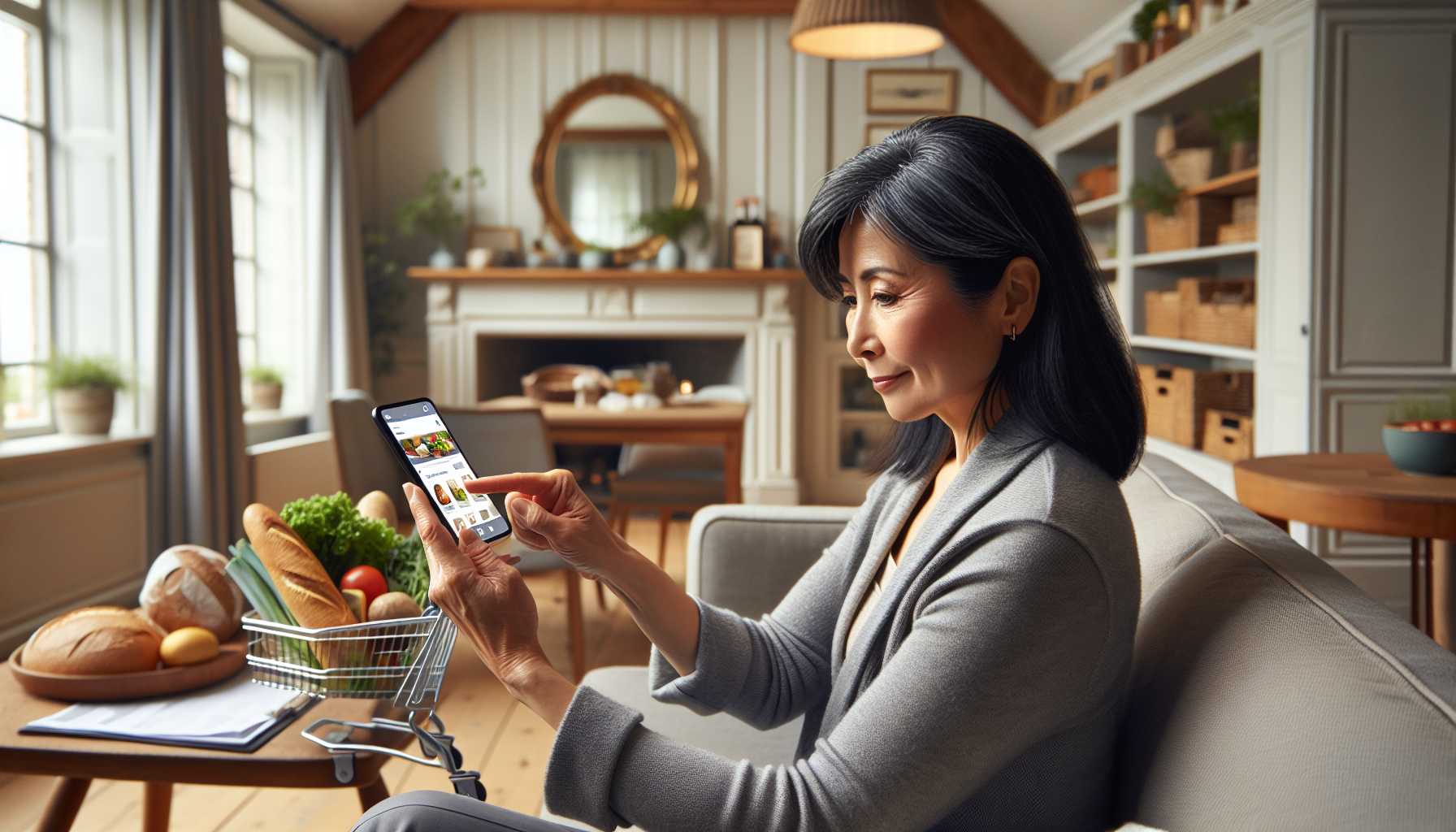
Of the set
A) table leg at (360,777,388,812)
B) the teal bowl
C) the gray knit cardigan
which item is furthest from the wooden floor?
the teal bowl

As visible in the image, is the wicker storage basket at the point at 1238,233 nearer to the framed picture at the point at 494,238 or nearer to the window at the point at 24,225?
the framed picture at the point at 494,238

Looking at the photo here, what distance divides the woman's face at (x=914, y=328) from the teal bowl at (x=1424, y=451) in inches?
55.4

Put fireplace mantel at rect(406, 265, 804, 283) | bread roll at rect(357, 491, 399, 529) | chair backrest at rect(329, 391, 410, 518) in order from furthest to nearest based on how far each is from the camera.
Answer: fireplace mantel at rect(406, 265, 804, 283) < chair backrest at rect(329, 391, 410, 518) < bread roll at rect(357, 491, 399, 529)

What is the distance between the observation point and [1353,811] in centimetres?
60

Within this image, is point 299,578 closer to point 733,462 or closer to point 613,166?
point 733,462

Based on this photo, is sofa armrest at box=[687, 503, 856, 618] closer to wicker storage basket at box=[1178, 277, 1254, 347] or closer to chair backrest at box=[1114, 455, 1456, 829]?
chair backrest at box=[1114, 455, 1456, 829]

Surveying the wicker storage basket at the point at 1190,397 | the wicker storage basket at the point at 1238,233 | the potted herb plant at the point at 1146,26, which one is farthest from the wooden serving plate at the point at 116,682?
the potted herb plant at the point at 1146,26

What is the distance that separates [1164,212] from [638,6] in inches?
121

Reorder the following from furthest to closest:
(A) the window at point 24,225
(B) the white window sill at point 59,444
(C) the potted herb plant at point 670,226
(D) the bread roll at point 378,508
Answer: (C) the potted herb plant at point 670,226
(A) the window at point 24,225
(B) the white window sill at point 59,444
(D) the bread roll at point 378,508

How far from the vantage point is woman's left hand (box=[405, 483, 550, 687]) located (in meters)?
0.93

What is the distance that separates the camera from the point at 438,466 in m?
1.07

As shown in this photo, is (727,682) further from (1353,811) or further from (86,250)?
(86,250)

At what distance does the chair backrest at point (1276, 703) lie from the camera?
2.01 feet

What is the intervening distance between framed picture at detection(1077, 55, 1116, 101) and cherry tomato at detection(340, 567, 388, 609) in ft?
14.3
